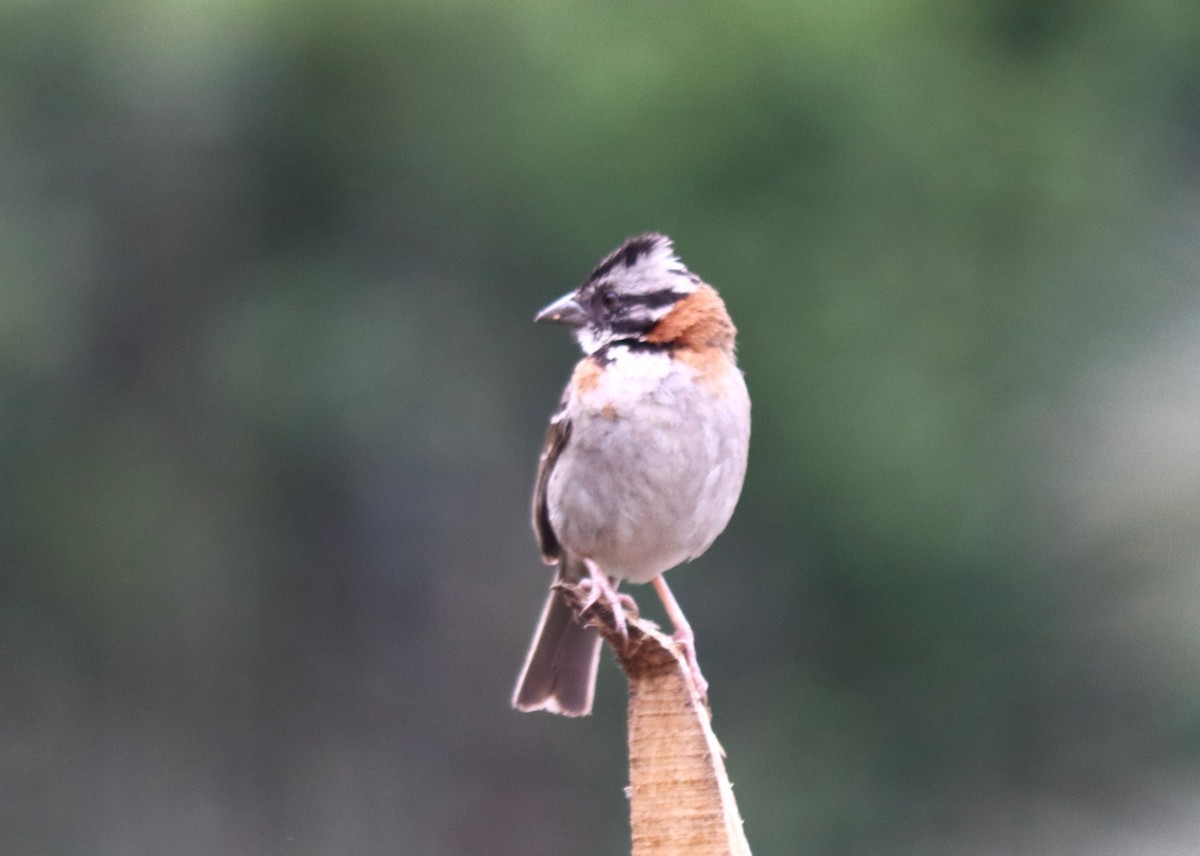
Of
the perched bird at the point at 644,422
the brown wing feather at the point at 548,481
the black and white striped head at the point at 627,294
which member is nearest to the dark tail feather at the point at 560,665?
the perched bird at the point at 644,422

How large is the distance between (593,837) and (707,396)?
6169mm

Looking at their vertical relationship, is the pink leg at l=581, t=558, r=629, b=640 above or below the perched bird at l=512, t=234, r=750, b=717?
below

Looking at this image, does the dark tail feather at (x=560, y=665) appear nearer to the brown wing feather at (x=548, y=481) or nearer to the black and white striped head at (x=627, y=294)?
the brown wing feather at (x=548, y=481)

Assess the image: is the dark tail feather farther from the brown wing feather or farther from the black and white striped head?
the black and white striped head

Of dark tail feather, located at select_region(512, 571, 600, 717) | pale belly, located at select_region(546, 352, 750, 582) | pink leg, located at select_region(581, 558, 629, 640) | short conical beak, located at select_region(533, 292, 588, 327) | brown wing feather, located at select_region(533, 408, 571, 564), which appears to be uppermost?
short conical beak, located at select_region(533, 292, 588, 327)

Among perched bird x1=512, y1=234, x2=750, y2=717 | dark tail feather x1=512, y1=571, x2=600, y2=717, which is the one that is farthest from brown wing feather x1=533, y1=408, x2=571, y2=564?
dark tail feather x1=512, y1=571, x2=600, y2=717

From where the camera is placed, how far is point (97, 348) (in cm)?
970

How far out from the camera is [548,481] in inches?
155

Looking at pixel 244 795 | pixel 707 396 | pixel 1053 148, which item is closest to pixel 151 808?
pixel 244 795

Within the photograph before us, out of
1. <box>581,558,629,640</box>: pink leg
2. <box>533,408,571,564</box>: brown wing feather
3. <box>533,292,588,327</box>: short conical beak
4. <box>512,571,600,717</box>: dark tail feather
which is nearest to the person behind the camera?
<box>581,558,629,640</box>: pink leg

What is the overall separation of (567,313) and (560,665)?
83cm

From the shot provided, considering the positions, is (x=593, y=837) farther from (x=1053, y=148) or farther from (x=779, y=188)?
(x=1053, y=148)

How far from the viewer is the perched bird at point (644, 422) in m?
3.58

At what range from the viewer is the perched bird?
358 centimetres
